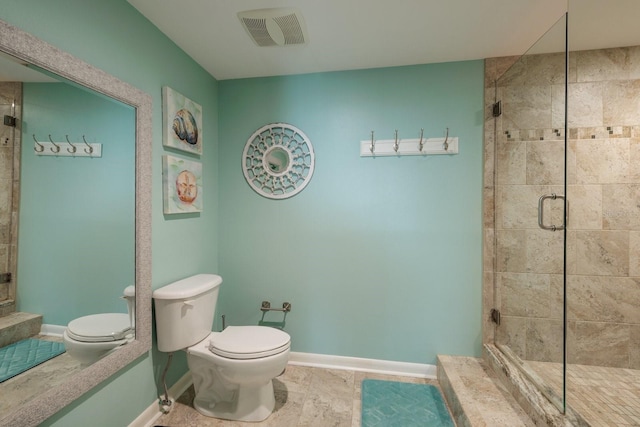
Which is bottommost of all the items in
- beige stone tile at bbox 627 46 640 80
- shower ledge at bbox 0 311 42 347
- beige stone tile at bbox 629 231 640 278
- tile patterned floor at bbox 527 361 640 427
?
tile patterned floor at bbox 527 361 640 427

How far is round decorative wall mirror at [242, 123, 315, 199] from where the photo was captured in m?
2.16

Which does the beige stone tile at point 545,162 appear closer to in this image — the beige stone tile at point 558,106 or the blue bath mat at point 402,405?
the beige stone tile at point 558,106

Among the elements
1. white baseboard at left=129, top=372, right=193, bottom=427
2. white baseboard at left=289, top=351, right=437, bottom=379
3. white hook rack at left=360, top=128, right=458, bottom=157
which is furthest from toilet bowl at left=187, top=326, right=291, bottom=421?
white hook rack at left=360, top=128, right=458, bottom=157

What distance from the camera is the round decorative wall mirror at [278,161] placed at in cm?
216

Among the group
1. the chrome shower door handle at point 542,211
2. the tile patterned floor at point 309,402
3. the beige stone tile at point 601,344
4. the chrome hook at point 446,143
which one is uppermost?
the chrome hook at point 446,143

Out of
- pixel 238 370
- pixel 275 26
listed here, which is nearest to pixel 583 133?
pixel 275 26

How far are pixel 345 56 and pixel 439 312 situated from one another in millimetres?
1957

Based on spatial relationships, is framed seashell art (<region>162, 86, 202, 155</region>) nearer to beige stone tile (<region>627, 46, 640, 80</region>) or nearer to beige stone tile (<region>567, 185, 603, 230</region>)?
beige stone tile (<region>567, 185, 603, 230</region>)

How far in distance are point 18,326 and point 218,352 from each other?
836 mm

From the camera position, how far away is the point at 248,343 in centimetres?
157

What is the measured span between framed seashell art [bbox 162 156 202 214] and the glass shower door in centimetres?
213

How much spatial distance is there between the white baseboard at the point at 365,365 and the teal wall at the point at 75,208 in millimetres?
1348

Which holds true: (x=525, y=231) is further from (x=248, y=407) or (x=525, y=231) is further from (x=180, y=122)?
(x=180, y=122)

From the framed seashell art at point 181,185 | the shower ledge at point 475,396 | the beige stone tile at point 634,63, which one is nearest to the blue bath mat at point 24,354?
the framed seashell art at point 181,185
